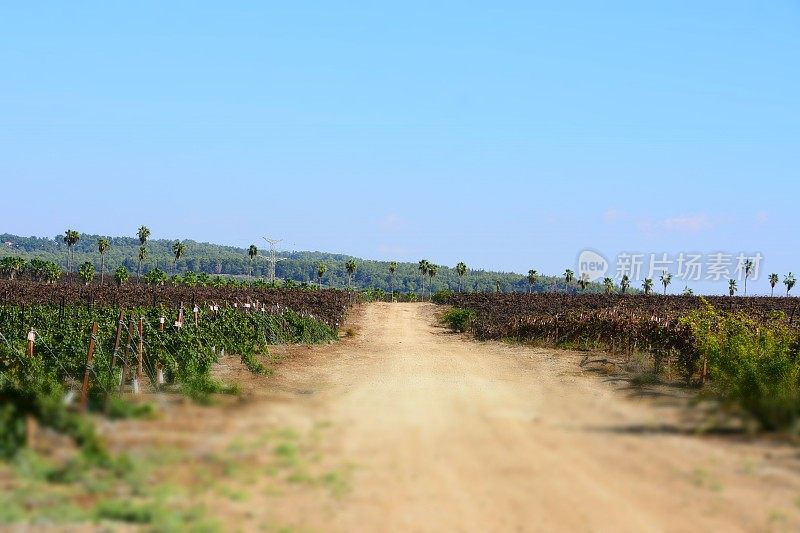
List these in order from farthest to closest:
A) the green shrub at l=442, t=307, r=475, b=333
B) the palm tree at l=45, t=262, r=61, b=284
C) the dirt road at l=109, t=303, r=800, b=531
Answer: the palm tree at l=45, t=262, r=61, b=284 < the green shrub at l=442, t=307, r=475, b=333 < the dirt road at l=109, t=303, r=800, b=531

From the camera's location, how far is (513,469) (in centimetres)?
927

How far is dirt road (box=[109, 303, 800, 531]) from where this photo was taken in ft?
26.7

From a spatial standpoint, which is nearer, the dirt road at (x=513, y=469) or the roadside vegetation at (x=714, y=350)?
the dirt road at (x=513, y=469)

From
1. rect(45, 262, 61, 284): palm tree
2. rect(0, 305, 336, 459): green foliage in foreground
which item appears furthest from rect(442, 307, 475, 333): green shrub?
rect(45, 262, 61, 284): palm tree

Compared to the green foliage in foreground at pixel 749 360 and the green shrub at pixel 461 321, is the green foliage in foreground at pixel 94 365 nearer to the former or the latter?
the green foliage in foreground at pixel 749 360

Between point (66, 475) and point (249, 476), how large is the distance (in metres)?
1.70

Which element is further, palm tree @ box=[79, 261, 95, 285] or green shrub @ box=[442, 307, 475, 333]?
palm tree @ box=[79, 261, 95, 285]

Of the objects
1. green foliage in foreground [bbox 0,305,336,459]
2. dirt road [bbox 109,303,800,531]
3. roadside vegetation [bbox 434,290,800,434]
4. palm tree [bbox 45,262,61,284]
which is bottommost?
palm tree [bbox 45,262,61,284]

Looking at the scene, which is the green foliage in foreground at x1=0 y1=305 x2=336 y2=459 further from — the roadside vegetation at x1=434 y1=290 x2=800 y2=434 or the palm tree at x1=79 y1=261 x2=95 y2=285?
the palm tree at x1=79 y1=261 x2=95 y2=285

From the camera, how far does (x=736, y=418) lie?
10.4m

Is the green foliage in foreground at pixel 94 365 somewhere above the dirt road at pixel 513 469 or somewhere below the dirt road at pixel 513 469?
below

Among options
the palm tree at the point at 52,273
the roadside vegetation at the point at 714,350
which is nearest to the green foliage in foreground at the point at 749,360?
the roadside vegetation at the point at 714,350

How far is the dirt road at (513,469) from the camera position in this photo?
815cm

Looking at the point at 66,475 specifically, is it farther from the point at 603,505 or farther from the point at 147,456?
the point at 603,505
